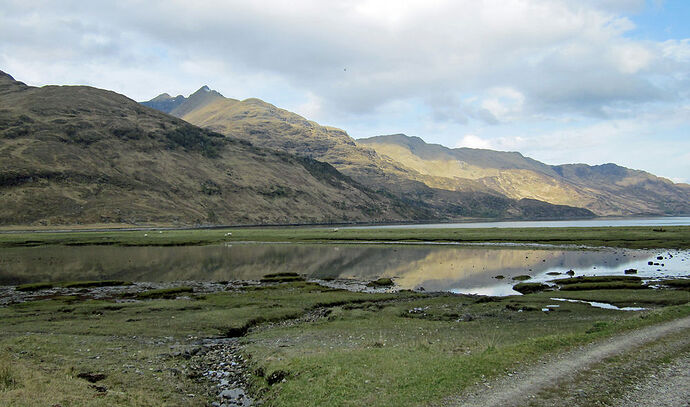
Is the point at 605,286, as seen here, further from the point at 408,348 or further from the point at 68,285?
the point at 68,285

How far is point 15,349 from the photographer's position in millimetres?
21375

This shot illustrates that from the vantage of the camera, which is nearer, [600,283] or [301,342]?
[301,342]

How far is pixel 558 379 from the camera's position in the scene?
15.6 m

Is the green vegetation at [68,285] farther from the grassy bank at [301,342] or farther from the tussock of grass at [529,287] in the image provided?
the tussock of grass at [529,287]

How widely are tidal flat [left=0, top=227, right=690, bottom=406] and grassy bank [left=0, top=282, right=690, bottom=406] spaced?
9cm

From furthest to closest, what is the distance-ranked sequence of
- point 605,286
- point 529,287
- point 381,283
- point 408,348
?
point 381,283, point 529,287, point 605,286, point 408,348

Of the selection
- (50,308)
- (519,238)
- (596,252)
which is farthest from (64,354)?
(519,238)

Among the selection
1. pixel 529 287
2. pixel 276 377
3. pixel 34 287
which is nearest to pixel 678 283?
pixel 529 287

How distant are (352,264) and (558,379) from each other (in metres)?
65.2

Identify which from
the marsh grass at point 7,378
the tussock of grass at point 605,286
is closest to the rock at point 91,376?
the marsh grass at point 7,378

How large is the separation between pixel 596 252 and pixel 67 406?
98486 millimetres

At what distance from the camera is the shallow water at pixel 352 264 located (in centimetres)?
6175

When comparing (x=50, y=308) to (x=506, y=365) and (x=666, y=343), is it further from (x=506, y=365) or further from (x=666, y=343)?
(x=666, y=343)

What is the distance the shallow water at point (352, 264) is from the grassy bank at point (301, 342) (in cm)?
1636
